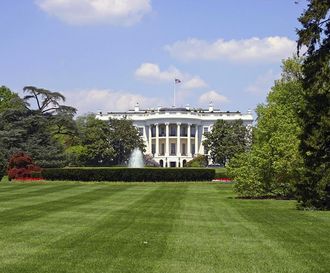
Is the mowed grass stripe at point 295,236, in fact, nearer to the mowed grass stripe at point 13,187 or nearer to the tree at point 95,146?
the mowed grass stripe at point 13,187

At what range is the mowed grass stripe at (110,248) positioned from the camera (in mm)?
8844

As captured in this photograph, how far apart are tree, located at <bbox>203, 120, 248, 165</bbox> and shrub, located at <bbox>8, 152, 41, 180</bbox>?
5453cm

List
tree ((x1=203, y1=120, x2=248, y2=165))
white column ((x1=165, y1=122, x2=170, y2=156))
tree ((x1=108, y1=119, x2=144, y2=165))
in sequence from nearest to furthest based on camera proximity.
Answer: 1. tree ((x1=203, y1=120, x2=248, y2=165))
2. tree ((x1=108, y1=119, x2=144, y2=165))
3. white column ((x1=165, y1=122, x2=170, y2=156))

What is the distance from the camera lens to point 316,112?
20922mm

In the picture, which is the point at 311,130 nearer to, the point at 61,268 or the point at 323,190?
the point at 323,190

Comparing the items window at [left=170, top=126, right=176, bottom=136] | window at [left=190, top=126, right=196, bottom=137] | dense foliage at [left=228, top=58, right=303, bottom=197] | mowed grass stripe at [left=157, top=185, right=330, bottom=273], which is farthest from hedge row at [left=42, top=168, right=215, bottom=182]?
window at [left=190, top=126, right=196, bottom=137]

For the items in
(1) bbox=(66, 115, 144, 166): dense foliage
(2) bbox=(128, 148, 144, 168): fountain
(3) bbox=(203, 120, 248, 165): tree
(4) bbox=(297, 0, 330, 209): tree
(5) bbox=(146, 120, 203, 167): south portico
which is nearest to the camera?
(4) bbox=(297, 0, 330, 209): tree

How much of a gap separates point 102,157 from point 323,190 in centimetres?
7843

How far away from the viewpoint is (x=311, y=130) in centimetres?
2103

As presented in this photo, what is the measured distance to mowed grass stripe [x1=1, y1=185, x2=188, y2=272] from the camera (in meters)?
→ 8.84

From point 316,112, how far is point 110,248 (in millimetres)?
12894

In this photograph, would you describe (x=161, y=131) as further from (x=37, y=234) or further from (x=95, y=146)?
(x=37, y=234)

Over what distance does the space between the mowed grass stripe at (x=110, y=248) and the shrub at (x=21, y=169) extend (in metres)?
35.2

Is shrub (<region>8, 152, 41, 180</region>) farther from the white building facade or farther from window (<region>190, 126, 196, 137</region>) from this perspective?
window (<region>190, 126, 196, 137</region>)
